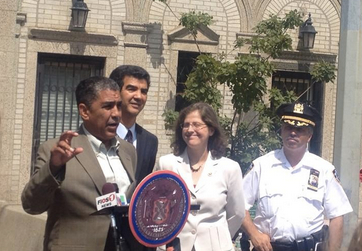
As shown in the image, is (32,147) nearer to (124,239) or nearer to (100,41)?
(100,41)

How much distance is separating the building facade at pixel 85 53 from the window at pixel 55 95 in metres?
0.02

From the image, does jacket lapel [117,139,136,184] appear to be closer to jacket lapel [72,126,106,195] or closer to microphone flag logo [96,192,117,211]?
jacket lapel [72,126,106,195]

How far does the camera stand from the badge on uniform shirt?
5299mm

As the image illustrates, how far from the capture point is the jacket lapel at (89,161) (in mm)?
3910

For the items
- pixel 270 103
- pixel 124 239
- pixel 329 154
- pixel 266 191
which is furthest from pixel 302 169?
pixel 329 154

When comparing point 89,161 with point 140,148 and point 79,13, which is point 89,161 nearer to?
point 140,148

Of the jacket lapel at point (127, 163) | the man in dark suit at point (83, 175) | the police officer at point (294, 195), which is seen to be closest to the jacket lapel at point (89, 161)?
the man in dark suit at point (83, 175)

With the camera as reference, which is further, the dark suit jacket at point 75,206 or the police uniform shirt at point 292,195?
the police uniform shirt at point 292,195

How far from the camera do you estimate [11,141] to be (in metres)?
12.4

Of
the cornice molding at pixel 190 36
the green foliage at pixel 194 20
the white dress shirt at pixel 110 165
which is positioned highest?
the green foliage at pixel 194 20

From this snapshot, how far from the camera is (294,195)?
5270mm

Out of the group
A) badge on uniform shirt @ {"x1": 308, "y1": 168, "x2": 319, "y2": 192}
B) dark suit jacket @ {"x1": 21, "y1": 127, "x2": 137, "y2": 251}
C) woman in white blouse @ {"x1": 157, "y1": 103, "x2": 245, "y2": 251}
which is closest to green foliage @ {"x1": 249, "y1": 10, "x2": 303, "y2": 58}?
badge on uniform shirt @ {"x1": 308, "y1": 168, "x2": 319, "y2": 192}

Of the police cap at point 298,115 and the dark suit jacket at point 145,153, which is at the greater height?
the police cap at point 298,115

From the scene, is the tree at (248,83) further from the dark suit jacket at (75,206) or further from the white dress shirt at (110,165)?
the dark suit jacket at (75,206)
